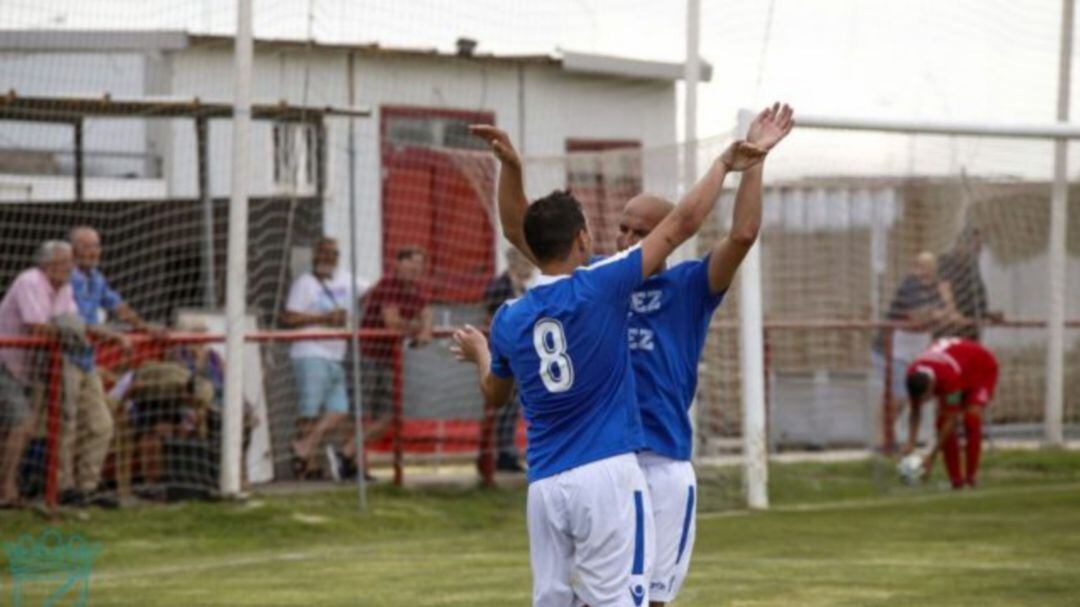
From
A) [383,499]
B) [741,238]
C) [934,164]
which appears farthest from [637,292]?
[934,164]

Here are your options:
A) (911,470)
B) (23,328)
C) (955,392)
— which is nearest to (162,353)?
(23,328)

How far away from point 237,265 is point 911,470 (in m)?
6.28

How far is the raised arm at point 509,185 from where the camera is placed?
26.9 feet

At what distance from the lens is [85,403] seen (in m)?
15.8

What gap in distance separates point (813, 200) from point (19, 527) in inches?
501

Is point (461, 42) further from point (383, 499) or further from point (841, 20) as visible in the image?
point (383, 499)

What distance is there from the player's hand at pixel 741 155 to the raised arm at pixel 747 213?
123 millimetres

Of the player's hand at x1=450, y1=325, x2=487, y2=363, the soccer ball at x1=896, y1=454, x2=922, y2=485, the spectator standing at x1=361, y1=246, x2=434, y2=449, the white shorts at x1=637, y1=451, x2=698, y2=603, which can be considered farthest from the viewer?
the soccer ball at x1=896, y1=454, x2=922, y2=485

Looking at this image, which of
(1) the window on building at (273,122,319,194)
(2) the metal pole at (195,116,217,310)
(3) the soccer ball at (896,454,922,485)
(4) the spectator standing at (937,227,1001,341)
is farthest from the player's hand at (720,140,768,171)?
(4) the spectator standing at (937,227,1001,341)

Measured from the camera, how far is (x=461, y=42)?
21.0m

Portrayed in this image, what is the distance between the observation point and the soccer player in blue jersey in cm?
830

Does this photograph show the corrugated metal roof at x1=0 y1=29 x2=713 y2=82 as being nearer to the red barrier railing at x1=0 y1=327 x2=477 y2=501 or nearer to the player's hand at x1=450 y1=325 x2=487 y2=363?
the red barrier railing at x1=0 y1=327 x2=477 y2=501

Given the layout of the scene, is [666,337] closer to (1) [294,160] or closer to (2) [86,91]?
(2) [86,91]

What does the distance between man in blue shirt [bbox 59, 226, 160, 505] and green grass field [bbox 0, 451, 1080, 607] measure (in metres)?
0.27
